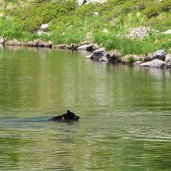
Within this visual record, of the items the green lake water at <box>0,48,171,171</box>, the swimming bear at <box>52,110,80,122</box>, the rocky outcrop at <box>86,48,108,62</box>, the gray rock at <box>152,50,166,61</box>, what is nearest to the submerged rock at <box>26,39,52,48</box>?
the rocky outcrop at <box>86,48,108,62</box>

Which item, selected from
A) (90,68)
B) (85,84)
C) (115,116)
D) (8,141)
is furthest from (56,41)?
(8,141)

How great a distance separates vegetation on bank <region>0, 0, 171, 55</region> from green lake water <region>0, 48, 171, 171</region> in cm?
2261

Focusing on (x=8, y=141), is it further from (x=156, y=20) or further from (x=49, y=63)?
(x=156, y=20)

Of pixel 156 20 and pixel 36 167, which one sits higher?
pixel 156 20

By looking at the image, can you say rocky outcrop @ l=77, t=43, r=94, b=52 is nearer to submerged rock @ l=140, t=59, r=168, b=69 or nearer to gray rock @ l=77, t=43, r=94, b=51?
gray rock @ l=77, t=43, r=94, b=51

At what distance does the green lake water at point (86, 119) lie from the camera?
2739cm

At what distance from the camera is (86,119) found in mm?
38281

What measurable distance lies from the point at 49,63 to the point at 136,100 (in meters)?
32.1

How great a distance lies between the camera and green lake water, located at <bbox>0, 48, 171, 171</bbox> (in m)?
27.4

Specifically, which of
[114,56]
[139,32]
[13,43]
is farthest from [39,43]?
[114,56]

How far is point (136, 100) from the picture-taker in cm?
4672

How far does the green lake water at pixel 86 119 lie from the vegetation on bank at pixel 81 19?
22614mm

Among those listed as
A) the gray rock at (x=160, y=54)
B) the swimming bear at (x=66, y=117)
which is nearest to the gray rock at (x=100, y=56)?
the gray rock at (x=160, y=54)

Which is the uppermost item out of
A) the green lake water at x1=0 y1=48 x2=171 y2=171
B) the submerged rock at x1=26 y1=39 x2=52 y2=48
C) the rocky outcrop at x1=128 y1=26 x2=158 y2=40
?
the rocky outcrop at x1=128 y1=26 x2=158 y2=40
